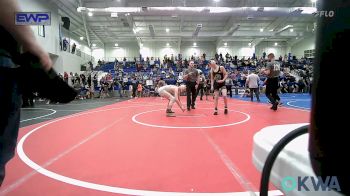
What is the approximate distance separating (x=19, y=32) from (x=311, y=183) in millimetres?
1172

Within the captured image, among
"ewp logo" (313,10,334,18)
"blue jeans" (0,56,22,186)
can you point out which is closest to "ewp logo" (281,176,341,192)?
"ewp logo" (313,10,334,18)

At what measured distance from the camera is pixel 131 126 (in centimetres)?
547

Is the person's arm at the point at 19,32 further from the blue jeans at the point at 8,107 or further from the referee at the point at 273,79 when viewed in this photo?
the referee at the point at 273,79

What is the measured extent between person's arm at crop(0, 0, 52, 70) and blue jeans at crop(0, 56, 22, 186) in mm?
95

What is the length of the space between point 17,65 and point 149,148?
2.72 metres

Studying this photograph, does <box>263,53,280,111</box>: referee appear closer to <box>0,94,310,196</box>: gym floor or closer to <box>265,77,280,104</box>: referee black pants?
<box>265,77,280,104</box>: referee black pants

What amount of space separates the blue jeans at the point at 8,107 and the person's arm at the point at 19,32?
0.09m

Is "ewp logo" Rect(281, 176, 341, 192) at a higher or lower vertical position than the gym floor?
higher

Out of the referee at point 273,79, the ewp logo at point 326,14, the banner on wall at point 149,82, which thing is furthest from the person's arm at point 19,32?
the banner on wall at point 149,82

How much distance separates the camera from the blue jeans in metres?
1.02

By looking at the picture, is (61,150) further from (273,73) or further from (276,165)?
(273,73)

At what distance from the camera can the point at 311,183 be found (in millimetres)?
667

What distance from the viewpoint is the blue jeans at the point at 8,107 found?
1.02 meters

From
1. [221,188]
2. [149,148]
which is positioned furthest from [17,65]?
[149,148]
